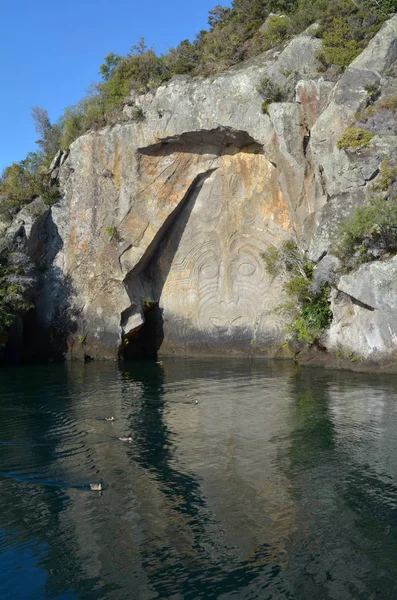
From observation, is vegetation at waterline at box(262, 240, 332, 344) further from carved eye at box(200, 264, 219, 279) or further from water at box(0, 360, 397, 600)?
water at box(0, 360, 397, 600)

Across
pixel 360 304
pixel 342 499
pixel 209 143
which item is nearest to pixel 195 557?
pixel 342 499

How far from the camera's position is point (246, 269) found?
3105cm

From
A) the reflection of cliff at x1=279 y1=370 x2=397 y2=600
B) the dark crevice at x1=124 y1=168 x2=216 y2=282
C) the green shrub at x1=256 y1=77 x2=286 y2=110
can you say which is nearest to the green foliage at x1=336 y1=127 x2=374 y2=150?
the green shrub at x1=256 y1=77 x2=286 y2=110

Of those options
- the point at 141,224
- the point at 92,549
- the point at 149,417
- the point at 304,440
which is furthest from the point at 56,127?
the point at 92,549

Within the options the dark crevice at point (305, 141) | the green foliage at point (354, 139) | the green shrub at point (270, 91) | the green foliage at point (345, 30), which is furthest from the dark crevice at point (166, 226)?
the green foliage at point (354, 139)

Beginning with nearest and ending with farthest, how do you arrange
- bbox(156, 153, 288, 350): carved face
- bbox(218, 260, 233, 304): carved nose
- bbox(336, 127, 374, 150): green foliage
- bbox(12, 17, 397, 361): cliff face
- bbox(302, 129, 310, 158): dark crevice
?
bbox(336, 127, 374, 150): green foliage, bbox(302, 129, 310, 158): dark crevice, bbox(12, 17, 397, 361): cliff face, bbox(156, 153, 288, 350): carved face, bbox(218, 260, 233, 304): carved nose

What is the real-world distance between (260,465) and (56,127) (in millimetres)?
30840

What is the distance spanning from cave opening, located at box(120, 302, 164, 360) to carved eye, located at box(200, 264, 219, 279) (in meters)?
3.00

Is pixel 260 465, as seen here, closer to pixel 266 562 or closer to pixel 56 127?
pixel 266 562

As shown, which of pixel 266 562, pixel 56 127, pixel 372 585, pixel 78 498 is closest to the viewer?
pixel 372 585

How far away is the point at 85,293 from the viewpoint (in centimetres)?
3156

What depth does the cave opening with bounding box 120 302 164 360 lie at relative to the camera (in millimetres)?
32531

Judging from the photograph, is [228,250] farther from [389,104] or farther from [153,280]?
[389,104]

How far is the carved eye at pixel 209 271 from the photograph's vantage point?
3181 centimetres
